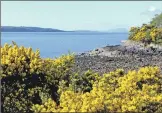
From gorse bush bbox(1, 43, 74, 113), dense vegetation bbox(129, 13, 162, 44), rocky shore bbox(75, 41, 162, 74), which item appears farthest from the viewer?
dense vegetation bbox(129, 13, 162, 44)

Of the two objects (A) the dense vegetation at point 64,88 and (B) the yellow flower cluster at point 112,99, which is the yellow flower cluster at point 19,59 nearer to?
(A) the dense vegetation at point 64,88

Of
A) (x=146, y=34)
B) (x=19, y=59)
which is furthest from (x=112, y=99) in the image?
(x=146, y=34)

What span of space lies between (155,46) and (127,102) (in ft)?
229

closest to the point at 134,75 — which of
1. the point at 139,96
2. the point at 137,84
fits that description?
the point at 137,84

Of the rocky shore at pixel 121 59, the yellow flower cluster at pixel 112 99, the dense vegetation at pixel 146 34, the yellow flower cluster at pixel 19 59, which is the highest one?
the yellow flower cluster at pixel 19 59

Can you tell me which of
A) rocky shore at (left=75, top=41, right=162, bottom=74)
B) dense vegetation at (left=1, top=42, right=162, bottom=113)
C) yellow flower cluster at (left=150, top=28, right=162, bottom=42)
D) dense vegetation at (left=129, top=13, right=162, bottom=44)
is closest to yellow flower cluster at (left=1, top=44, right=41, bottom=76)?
dense vegetation at (left=1, top=42, right=162, bottom=113)

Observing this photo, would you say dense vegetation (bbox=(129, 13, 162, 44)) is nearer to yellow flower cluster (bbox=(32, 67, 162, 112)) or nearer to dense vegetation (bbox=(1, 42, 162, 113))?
dense vegetation (bbox=(1, 42, 162, 113))

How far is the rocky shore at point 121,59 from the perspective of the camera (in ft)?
191

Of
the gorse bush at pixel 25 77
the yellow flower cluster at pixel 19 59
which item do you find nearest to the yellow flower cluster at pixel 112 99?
the gorse bush at pixel 25 77

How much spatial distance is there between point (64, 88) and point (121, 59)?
47690 millimetres

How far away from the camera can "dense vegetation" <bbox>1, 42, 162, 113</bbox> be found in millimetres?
17156

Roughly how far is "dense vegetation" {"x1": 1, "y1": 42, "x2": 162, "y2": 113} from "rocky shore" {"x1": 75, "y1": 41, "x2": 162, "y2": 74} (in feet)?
94.7

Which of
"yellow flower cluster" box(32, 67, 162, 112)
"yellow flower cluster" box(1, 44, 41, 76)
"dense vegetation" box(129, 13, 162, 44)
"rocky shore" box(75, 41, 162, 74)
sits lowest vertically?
"rocky shore" box(75, 41, 162, 74)

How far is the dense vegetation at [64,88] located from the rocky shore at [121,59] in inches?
1137
